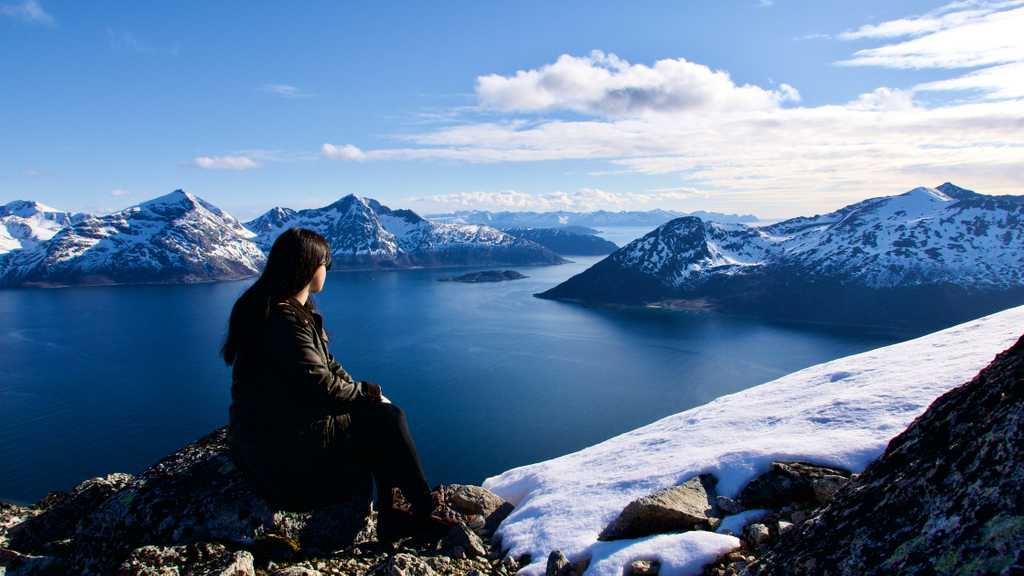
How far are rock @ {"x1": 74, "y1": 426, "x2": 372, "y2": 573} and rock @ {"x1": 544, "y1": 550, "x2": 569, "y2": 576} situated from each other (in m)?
2.39

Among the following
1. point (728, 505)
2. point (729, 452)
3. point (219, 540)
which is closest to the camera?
point (219, 540)

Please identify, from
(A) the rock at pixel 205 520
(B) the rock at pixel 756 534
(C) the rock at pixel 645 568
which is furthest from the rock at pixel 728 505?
(A) the rock at pixel 205 520

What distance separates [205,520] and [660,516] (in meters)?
5.64

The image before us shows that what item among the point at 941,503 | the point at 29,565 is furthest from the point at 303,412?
the point at 941,503

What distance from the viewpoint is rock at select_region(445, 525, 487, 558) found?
7254mm

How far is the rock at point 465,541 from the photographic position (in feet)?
23.8

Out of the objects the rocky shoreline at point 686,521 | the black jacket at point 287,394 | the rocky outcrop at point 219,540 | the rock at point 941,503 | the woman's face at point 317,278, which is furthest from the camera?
the woman's face at point 317,278

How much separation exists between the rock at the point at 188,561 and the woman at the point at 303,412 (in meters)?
0.77

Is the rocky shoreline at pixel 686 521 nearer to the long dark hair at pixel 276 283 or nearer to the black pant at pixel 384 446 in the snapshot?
the black pant at pixel 384 446

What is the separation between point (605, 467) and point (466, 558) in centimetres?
539

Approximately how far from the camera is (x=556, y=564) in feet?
22.7

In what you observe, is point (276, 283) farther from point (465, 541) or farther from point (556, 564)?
point (556, 564)

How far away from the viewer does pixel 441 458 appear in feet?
200

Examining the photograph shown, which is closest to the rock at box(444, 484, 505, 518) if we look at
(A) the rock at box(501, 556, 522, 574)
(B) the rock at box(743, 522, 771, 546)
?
(A) the rock at box(501, 556, 522, 574)
